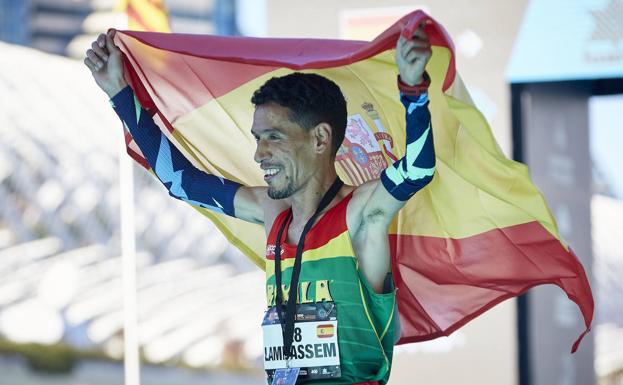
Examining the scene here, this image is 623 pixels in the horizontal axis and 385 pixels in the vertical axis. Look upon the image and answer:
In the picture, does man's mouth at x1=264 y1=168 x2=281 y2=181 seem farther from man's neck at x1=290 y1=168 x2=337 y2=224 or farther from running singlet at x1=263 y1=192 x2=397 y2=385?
running singlet at x1=263 y1=192 x2=397 y2=385

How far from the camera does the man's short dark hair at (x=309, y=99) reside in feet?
9.91

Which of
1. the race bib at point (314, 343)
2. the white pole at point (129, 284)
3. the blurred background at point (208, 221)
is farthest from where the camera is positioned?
the blurred background at point (208, 221)

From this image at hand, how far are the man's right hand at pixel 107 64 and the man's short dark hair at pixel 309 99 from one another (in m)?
0.42

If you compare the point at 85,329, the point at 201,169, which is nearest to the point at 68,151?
the point at 85,329

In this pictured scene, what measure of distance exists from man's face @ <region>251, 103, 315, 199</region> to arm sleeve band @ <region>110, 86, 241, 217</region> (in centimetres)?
32

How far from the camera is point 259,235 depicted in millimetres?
3543

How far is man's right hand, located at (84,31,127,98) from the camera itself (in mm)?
3232

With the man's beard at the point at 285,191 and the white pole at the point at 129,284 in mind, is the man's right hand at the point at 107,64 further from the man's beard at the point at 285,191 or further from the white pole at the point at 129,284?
the white pole at the point at 129,284

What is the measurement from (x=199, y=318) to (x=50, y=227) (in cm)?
110

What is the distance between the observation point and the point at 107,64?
3.24 meters

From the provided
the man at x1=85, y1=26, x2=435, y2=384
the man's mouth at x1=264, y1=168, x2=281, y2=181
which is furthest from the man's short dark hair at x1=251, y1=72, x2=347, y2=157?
the man's mouth at x1=264, y1=168, x2=281, y2=181

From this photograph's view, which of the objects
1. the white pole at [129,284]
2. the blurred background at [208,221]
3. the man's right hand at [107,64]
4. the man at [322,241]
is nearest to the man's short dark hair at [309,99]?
the man at [322,241]

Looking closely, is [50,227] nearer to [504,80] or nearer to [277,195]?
[504,80]

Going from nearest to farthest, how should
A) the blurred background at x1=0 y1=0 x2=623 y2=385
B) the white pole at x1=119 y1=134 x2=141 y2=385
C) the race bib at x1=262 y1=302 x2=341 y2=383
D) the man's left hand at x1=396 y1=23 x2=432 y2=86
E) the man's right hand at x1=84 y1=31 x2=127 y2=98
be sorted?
1. the man's left hand at x1=396 y1=23 x2=432 y2=86
2. the race bib at x1=262 y1=302 x2=341 y2=383
3. the man's right hand at x1=84 y1=31 x2=127 y2=98
4. the white pole at x1=119 y1=134 x2=141 y2=385
5. the blurred background at x1=0 y1=0 x2=623 y2=385
